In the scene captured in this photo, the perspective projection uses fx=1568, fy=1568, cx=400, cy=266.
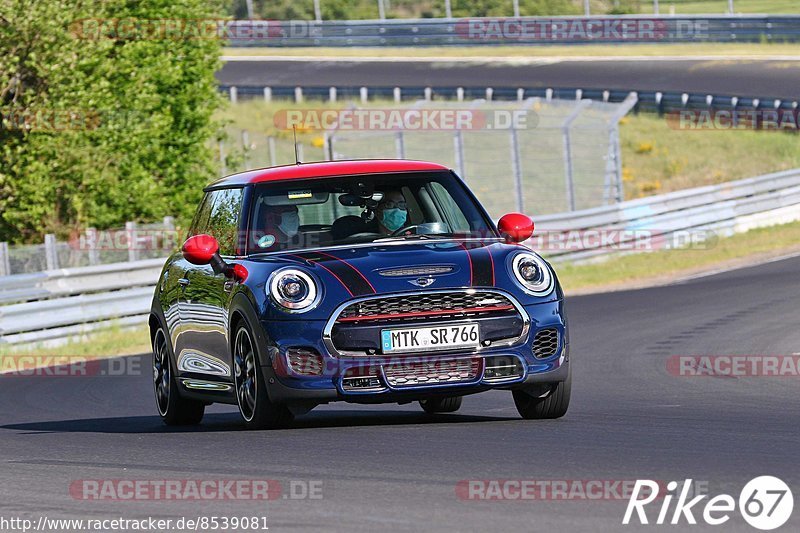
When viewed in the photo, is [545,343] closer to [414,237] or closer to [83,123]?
→ [414,237]

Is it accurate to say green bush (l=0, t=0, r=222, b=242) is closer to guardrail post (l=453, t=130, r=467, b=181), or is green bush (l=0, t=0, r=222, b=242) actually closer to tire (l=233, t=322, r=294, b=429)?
guardrail post (l=453, t=130, r=467, b=181)

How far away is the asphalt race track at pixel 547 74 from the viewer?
42.9m

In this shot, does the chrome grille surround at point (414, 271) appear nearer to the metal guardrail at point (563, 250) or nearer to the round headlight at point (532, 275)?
the round headlight at point (532, 275)

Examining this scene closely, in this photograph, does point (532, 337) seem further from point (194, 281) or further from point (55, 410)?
point (55, 410)

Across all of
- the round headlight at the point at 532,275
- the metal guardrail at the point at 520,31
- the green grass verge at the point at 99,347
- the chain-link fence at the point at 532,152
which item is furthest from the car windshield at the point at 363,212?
the metal guardrail at the point at 520,31

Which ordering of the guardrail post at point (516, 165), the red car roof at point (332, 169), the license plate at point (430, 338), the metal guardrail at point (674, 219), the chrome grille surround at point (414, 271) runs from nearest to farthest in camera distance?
the license plate at point (430, 338) → the chrome grille surround at point (414, 271) → the red car roof at point (332, 169) → the metal guardrail at point (674, 219) → the guardrail post at point (516, 165)

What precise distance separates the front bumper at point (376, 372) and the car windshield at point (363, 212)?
38.5 inches

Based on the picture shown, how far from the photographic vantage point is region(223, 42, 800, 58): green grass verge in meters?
48.2

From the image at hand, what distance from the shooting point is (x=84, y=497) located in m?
6.83

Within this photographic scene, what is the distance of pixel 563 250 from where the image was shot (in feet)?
82.2

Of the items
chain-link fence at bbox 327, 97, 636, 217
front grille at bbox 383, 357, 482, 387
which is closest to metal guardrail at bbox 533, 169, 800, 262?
chain-link fence at bbox 327, 97, 636, 217

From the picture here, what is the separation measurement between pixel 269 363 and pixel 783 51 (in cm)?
4109

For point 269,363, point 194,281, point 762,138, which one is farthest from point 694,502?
point 762,138

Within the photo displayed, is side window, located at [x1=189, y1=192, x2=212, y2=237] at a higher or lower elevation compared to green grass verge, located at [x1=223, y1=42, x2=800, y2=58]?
higher
